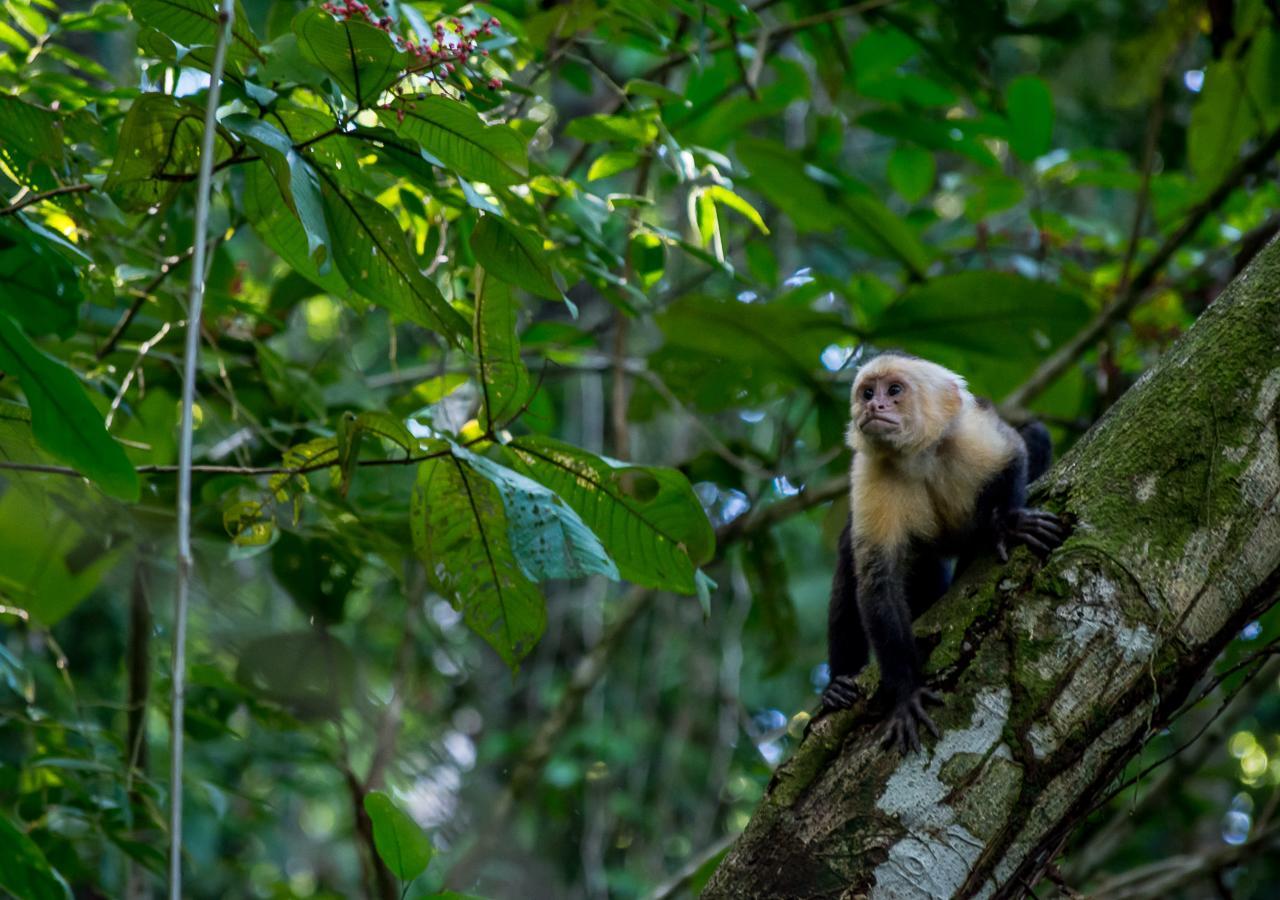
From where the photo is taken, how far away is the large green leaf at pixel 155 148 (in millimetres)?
1953

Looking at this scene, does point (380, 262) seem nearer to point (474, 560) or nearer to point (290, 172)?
point (290, 172)

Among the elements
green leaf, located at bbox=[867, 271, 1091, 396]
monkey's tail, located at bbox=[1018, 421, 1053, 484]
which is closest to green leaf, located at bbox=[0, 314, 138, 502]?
monkey's tail, located at bbox=[1018, 421, 1053, 484]

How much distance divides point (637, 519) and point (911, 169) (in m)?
2.65

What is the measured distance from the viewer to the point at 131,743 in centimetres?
329

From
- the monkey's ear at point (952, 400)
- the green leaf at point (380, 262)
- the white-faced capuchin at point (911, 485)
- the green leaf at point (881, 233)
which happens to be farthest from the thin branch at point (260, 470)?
the green leaf at point (881, 233)

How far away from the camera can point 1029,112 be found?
14.1 feet

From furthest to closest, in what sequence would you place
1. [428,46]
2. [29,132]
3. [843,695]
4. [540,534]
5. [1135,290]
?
[1135,290] < [843,695] < [29,132] < [428,46] < [540,534]

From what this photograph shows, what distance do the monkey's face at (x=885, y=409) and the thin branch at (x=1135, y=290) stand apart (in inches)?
36.9

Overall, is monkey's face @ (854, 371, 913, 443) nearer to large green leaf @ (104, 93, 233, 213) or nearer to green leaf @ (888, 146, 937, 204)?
green leaf @ (888, 146, 937, 204)

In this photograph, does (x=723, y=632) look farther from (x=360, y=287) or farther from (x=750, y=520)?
(x=360, y=287)

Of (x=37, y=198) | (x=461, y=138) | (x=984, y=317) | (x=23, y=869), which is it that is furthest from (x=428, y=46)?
(x=984, y=317)

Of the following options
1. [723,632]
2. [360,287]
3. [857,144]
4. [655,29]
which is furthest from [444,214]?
[857,144]

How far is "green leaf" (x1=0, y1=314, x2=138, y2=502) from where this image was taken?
63.8 inches

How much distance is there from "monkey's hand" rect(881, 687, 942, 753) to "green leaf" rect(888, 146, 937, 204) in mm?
2963
